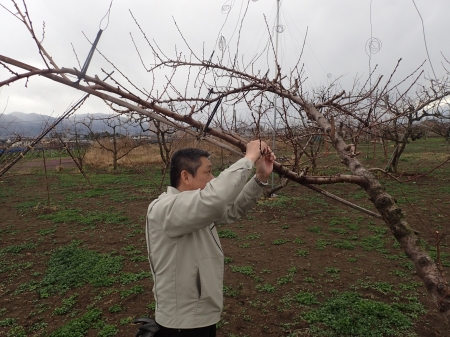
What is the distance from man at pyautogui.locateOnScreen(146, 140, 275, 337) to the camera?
145 centimetres

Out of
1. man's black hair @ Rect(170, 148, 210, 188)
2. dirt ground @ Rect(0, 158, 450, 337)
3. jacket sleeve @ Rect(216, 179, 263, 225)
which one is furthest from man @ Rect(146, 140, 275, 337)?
dirt ground @ Rect(0, 158, 450, 337)

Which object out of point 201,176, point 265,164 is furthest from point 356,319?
point 201,176

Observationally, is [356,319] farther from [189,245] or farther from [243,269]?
[189,245]

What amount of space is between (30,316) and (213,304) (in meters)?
2.87

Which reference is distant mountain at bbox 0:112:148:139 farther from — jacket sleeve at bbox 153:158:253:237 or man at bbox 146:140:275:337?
jacket sleeve at bbox 153:158:253:237

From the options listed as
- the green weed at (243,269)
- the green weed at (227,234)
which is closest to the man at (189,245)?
the green weed at (243,269)

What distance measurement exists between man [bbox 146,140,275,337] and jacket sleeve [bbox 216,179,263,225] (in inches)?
5.7

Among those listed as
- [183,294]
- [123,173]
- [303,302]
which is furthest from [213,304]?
[123,173]

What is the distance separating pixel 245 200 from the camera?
1982 millimetres

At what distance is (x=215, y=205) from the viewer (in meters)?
1.37

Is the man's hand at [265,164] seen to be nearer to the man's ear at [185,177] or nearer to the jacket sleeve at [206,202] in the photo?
the jacket sleeve at [206,202]

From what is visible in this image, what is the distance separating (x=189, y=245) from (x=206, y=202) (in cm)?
37

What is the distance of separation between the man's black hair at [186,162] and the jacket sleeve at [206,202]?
235mm

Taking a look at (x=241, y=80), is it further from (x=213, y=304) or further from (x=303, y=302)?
(x=303, y=302)
